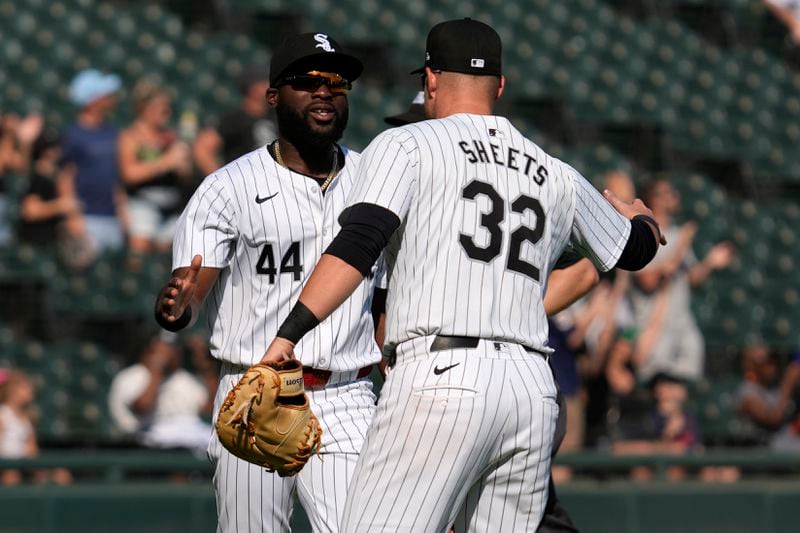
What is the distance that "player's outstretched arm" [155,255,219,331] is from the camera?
387 cm

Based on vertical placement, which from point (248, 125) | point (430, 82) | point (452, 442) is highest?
point (248, 125)

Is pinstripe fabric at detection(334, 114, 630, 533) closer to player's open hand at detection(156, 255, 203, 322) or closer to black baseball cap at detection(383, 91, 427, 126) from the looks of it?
player's open hand at detection(156, 255, 203, 322)

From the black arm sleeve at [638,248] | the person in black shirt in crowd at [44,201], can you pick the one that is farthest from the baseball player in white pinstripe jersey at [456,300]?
the person in black shirt in crowd at [44,201]

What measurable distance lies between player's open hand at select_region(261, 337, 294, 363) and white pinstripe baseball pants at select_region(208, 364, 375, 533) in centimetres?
91

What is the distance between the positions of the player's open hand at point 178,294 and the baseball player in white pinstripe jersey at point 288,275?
0.13 m

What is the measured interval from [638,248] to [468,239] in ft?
2.10

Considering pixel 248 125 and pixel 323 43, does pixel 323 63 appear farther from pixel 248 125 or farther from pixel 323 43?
pixel 248 125

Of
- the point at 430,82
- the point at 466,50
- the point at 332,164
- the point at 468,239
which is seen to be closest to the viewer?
the point at 468,239

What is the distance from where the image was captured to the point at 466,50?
11.9ft

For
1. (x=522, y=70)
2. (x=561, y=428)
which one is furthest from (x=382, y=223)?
(x=522, y=70)

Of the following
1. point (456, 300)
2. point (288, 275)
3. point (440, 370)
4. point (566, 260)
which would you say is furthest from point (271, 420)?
point (566, 260)

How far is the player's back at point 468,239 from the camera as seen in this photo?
3477 millimetres

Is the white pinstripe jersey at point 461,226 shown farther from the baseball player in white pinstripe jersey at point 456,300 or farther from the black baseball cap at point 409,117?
the black baseball cap at point 409,117

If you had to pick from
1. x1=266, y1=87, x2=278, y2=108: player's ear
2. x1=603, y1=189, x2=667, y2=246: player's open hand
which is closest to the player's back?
x1=603, y1=189, x2=667, y2=246: player's open hand
